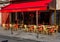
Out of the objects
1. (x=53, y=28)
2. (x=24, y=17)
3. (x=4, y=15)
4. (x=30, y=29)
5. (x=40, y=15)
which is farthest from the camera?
(x=4, y=15)

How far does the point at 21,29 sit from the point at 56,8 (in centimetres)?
507

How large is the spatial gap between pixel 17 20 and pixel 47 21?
17.4 ft

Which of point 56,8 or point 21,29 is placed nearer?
point 56,8

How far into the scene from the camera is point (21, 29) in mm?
27375

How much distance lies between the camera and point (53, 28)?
21891 millimetres

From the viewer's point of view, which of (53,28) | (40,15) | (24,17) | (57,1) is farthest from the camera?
(24,17)

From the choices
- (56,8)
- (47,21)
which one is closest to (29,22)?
(47,21)

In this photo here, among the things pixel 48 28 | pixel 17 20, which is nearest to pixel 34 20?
pixel 17 20

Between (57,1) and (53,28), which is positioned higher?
(57,1)

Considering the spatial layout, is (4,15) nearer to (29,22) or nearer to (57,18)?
(29,22)

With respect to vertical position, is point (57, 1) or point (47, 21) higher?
point (57, 1)

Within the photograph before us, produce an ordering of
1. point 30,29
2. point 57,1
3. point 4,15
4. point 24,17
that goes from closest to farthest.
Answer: point 30,29, point 57,1, point 24,17, point 4,15

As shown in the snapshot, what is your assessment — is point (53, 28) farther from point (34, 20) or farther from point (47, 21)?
point (34, 20)

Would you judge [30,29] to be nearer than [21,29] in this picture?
Yes
